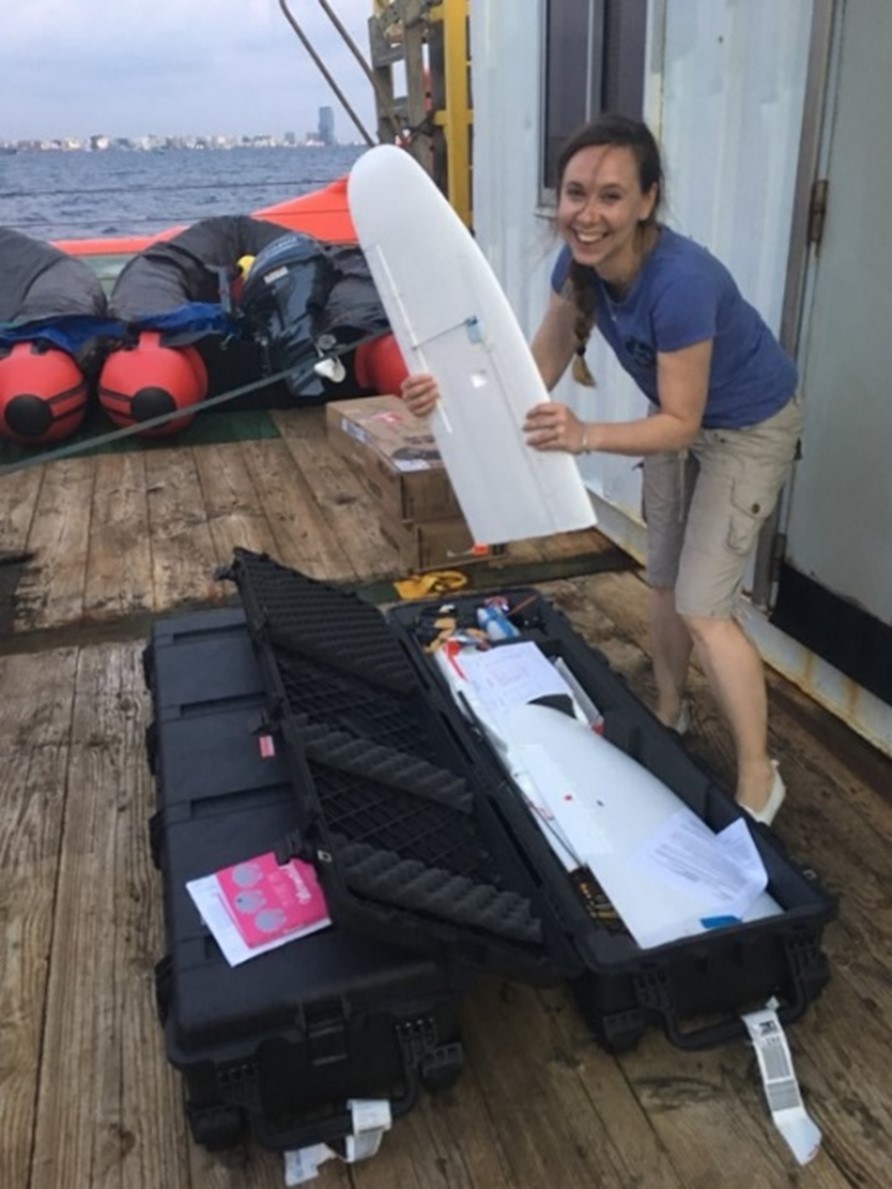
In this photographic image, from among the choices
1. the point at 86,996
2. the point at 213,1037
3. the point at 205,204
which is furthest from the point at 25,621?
the point at 205,204

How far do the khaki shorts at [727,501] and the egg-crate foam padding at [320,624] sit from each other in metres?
0.71

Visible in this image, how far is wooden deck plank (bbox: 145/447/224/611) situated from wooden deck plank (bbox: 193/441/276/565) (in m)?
0.04

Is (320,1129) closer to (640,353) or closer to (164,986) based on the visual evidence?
(164,986)

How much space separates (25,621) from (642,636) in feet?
6.95

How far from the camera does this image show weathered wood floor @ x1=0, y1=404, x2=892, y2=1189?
5.13 ft

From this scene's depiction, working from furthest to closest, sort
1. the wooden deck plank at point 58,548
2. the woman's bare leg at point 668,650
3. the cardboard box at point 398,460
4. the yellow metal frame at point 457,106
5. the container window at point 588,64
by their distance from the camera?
1. the yellow metal frame at point 457,106
2. the cardboard box at point 398,460
3. the wooden deck plank at point 58,548
4. the container window at point 588,64
5. the woman's bare leg at point 668,650

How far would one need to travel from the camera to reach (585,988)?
1.72 meters

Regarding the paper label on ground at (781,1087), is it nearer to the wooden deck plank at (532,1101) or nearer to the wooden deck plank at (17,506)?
the wooden deck plank at (532,1101)

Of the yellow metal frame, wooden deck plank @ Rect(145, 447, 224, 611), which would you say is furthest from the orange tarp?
wooden deck plank @ Rect(145, 447, 224, 611)

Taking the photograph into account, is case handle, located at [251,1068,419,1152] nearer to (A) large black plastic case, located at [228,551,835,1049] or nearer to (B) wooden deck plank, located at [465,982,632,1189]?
(B) wooden deck plank, located at [465,982,632,1189]

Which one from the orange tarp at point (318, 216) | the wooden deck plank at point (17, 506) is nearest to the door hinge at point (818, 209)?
the wooden deck plank at point (17, 506)

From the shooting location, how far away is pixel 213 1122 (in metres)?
1.51

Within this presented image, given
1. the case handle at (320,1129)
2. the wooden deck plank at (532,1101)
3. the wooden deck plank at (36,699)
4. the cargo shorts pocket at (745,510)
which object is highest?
the cargo shorts pocket at (745,510)

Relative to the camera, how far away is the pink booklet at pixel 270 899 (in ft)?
5.41
